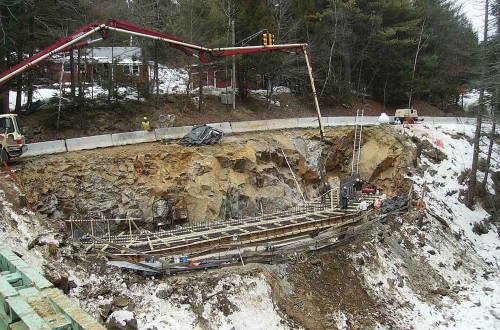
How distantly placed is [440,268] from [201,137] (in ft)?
39.4

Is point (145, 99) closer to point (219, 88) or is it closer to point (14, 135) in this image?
point (219, 88)

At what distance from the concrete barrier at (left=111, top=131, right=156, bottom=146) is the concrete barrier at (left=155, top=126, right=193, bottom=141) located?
0.27m

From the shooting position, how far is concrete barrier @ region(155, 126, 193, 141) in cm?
2381

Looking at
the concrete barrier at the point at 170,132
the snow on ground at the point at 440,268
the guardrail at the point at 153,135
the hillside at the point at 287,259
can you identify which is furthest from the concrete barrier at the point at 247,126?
the snow on ground at the point at 440,268

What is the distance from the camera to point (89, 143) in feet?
69.4

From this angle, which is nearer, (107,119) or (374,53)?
(107,119)

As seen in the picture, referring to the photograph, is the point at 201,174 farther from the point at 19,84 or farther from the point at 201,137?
the point at 19,84

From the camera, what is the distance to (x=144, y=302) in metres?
12.4

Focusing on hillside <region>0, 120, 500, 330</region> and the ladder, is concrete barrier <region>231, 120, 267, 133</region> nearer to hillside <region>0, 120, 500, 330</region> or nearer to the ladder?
hillside <region>0, 120, 500, 330</region>

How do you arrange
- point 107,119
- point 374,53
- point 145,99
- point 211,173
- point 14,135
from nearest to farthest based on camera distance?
point 14,135
point 211,173
point 107,119
point 145,99
point 374,53

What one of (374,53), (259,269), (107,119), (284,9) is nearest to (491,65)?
(374,53)

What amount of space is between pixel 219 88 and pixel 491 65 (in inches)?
703

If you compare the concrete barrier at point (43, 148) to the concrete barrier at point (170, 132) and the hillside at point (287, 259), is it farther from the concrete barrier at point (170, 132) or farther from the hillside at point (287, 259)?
the concrete barrier at point (170, 132)

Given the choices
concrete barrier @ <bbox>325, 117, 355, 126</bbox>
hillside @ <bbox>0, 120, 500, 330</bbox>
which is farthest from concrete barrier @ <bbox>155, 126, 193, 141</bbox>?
concrete barrier @ <bbox>325, 117, 355, 126</bbox>
